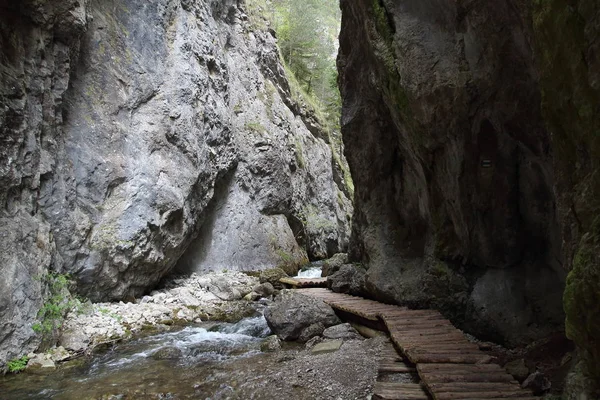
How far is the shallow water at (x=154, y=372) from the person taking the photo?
247 inches

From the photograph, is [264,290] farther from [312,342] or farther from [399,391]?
[399,391]

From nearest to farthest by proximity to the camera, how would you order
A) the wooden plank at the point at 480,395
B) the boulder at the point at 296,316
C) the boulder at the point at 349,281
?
the wooden plank at the point at 480,395 → the boulder at the point at 296,316 → the boulder at the point at 349,281

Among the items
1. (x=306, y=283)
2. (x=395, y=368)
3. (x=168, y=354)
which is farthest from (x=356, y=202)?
(x=395, y=368)

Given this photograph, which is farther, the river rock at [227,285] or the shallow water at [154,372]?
the river rock at [227,285]

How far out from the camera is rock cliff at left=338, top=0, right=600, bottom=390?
2.93 meters

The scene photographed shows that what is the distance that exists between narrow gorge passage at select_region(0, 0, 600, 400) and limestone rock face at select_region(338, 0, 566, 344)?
35 mm

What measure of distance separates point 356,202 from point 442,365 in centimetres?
847

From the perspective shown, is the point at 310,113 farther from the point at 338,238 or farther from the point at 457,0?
the point at 457,0

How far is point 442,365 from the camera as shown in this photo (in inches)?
203

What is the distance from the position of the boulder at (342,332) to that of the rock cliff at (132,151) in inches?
238

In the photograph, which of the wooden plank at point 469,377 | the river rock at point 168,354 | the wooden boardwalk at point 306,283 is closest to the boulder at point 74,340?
the river rock at point 168,354

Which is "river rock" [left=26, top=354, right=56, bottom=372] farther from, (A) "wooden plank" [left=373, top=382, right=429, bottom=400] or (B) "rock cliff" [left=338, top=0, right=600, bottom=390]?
(B) "rock cliff" [left=338, top=0, right=600, bottom=390]

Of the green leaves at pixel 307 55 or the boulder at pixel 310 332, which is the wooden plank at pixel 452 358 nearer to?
the boulder at pixel 310 332

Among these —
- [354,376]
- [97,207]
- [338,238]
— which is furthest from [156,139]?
[338,238]
